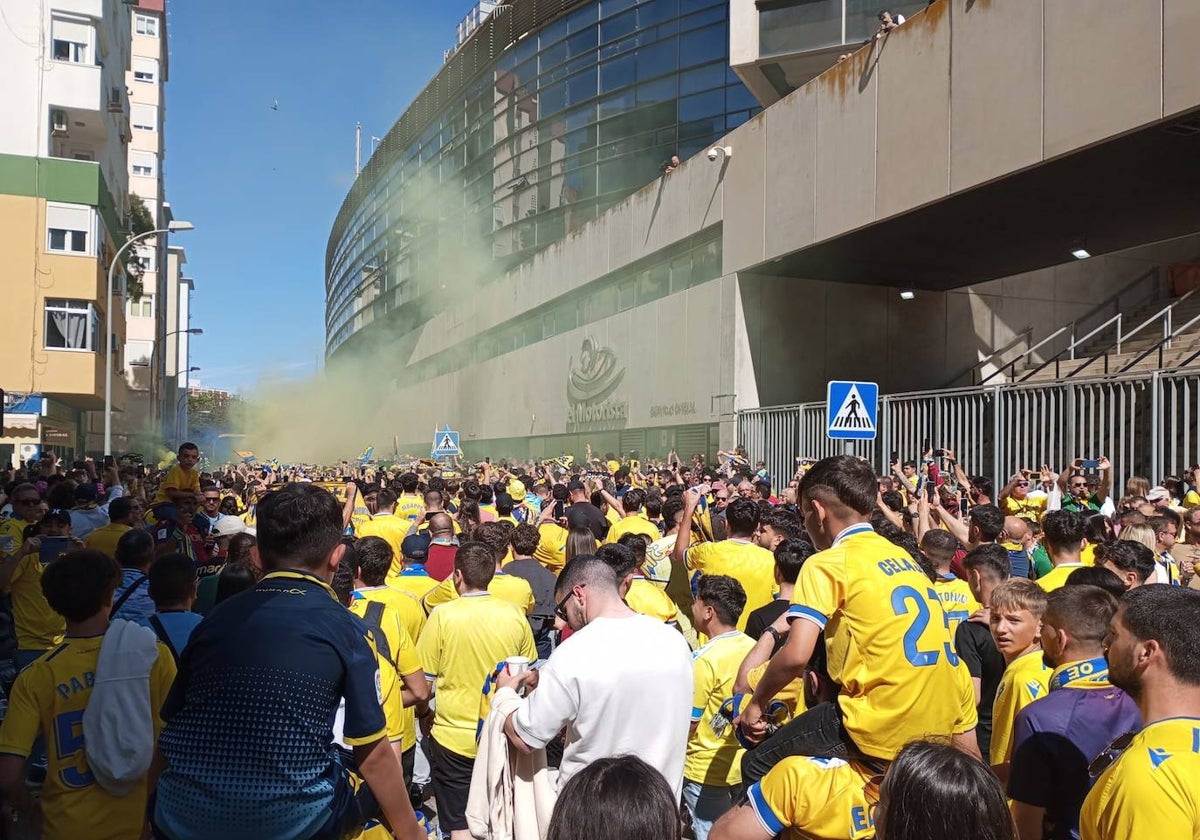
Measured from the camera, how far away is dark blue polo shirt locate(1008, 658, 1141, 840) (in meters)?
2.68

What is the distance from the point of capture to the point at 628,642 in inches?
130

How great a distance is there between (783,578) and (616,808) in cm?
302

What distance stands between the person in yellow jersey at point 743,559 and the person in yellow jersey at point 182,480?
19.1 feet

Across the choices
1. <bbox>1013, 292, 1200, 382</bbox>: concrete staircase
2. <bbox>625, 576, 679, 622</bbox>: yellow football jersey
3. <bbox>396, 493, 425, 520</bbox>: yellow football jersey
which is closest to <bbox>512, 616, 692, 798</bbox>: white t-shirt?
<bbox>625, 576, 679, 622</bbox>: yellow football jersey

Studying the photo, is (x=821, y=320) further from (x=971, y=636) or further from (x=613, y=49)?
(x=613, y=49)

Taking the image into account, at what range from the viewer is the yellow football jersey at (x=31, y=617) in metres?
6.23

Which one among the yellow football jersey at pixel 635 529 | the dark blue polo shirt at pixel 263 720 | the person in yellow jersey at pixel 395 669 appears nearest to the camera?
the dark blue polo shirt at pixel 263 720

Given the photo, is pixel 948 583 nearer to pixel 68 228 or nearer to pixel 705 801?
pixel 705 801

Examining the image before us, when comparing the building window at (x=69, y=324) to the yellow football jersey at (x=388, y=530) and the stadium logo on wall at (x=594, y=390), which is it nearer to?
the stadium logo on wall at (x=594, y=390)

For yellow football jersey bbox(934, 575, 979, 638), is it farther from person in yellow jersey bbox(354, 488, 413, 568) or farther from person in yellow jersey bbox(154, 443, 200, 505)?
person in yellow jersey bbox(154, 443, 200, 505)

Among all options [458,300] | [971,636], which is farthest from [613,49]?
[971,636]

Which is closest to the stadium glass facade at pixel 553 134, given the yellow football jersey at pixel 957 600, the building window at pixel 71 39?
the building window at pixel 71 39

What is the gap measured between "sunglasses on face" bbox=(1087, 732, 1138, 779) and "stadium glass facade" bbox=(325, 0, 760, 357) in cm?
3035

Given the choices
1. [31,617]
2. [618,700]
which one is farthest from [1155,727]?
[31,617]
